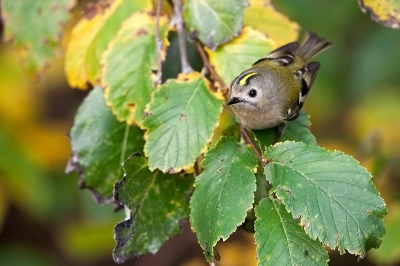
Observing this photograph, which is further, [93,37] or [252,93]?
[93,37]

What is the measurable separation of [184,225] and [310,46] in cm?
247

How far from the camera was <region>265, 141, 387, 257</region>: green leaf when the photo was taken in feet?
6.16

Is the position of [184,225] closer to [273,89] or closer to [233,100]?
[273,89]

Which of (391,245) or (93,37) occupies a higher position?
(93,37)

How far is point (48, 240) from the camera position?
6273 millimetres

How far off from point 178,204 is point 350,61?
359cm

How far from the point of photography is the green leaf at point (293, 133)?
2.34 m

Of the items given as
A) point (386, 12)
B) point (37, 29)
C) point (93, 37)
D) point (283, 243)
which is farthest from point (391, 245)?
point (37, 29)

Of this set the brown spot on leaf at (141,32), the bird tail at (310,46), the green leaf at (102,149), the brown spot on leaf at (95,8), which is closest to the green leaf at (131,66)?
the brown spot on leaf at (141,32)

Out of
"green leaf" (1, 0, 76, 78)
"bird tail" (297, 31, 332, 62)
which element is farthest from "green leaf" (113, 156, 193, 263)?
"bird tail" (297, 31, 332, 62)

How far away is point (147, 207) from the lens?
236 cm

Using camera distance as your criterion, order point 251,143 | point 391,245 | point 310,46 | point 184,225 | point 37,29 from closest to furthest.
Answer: point 251,143
point 37,29
point 310,46
point 391,245
point 184,225

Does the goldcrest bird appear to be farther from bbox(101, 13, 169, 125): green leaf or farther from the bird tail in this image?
bbox(101, 13, 169, 125): green leaf

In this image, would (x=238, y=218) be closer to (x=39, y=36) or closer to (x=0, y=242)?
(x=39, y=36)
